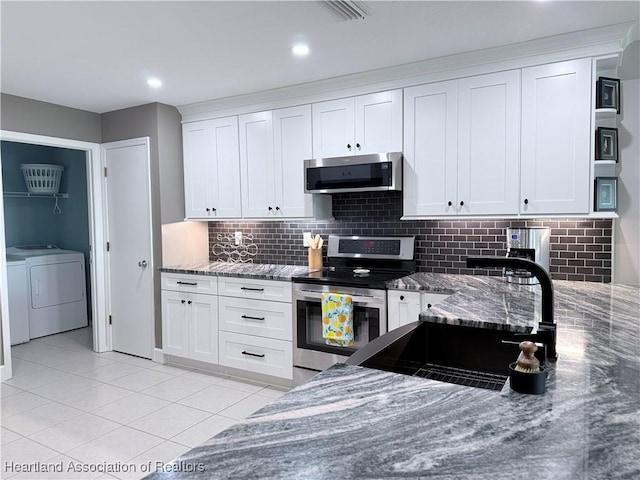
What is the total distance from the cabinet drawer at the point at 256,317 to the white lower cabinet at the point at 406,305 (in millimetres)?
851

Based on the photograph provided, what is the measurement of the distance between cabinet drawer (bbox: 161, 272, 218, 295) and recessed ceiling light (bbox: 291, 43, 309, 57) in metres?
1.99

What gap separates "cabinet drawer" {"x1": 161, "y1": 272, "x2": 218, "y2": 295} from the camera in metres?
3.85

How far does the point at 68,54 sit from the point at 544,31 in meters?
3.04

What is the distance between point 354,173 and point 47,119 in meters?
3.00

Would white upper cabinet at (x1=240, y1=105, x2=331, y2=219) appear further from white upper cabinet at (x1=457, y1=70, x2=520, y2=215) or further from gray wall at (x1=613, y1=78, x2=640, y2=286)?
gray wall at (x1=613, y1=78, x2=640, y2=286)

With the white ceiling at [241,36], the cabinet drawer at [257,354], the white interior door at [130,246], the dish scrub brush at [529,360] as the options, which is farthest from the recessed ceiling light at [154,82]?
the dish scrub brush at [529,360]

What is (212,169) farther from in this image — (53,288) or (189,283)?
(53,288)

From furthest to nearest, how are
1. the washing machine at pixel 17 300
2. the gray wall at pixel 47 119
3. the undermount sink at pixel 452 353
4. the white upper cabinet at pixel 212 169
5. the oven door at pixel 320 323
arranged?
the washing machine at pixel 17 300 → the white upper cabinet at pixel 212 169 → the gray wall at pixel 47 119 → the oven door at pixel 320 323 → the undermount sink at pixel 452 353

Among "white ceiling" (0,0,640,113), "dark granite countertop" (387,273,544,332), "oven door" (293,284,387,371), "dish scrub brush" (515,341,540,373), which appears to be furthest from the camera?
"oven door" (293,284,387,371)

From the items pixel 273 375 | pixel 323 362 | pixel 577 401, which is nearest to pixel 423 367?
pixel 577 401

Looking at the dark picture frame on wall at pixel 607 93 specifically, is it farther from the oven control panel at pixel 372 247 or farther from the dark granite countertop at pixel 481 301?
the oven control panel at pixel 372 247

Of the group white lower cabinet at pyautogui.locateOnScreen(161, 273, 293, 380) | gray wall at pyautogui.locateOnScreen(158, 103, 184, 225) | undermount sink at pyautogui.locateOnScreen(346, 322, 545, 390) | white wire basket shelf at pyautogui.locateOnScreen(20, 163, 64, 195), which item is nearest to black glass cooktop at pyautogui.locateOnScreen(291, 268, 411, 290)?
white lower cabinet at pyautogui.locateOnScreen(161, 273, 293, 380)

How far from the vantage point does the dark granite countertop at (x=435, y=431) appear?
76 centimetres

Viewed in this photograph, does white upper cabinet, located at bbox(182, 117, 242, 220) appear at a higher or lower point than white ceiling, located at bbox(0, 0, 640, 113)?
lower
